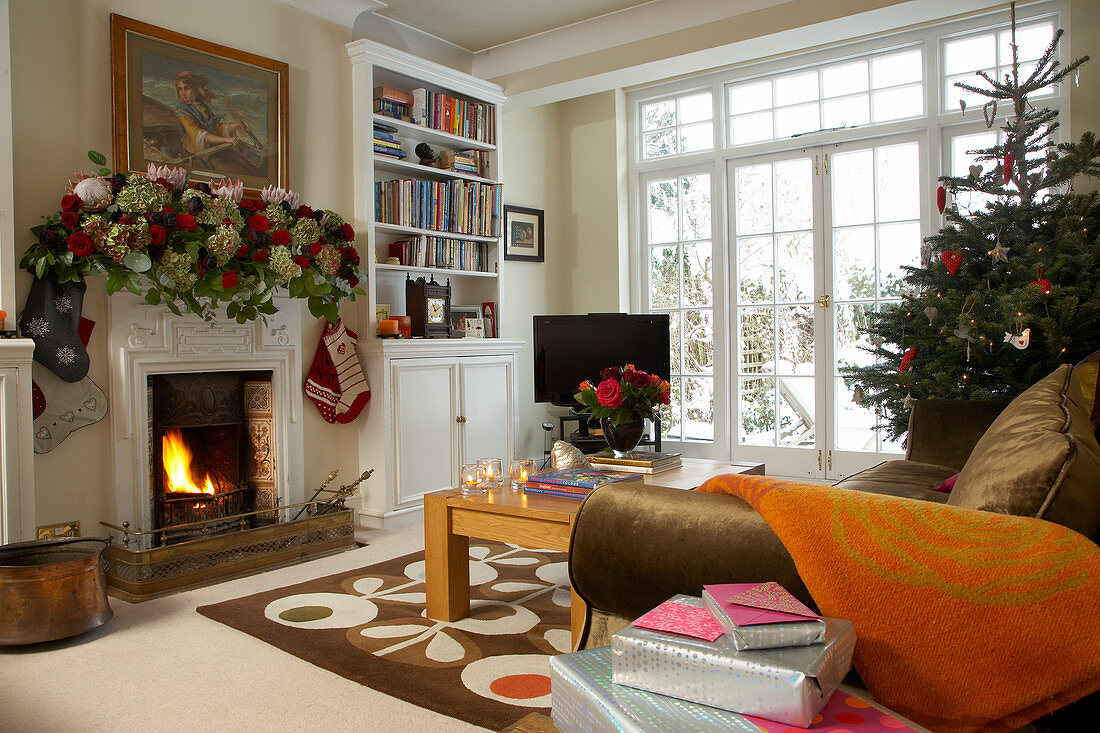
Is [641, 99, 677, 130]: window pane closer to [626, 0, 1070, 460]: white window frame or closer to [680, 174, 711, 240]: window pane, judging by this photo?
[626, 0, 1070, 460]: white window frame

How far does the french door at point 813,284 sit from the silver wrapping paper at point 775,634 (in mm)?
4303

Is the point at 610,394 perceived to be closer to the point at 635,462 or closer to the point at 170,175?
the point at 635,462

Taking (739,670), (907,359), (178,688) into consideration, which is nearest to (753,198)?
(907,359)

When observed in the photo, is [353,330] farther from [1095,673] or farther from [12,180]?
[1095,673]

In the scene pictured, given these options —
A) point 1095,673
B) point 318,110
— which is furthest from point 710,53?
point 1095,673

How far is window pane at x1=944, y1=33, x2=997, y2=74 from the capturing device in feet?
15.3

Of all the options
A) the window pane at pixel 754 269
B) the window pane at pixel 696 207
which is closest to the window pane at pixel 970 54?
the window pane at pixel 754 269

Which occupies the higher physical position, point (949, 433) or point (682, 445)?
point (949, 433)

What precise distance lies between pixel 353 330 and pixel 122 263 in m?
1.36

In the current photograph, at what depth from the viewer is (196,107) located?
3.57 meters

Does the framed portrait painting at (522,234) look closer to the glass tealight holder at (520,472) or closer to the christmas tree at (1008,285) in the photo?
the christmas tree at (1008,285)

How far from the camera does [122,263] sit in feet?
9.92

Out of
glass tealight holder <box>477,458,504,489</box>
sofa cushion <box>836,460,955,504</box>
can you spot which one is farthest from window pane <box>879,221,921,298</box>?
glass tealight holder <box>477,458,504,489</box>

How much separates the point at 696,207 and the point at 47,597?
4.62 meters
